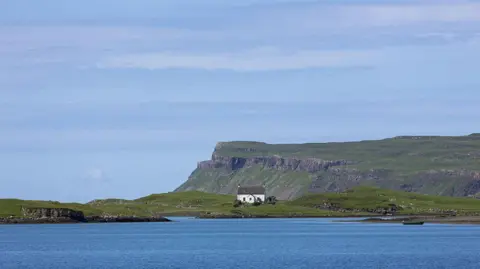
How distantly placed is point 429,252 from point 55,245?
54690 mm

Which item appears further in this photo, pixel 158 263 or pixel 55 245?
pixel 55 245

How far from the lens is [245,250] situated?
133375 mm

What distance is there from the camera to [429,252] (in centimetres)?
12169

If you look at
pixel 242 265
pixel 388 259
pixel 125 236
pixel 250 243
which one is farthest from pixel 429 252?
pixel 125 236

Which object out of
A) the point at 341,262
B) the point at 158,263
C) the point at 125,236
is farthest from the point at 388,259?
the point at 125,236

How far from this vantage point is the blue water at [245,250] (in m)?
110

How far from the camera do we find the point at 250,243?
150m

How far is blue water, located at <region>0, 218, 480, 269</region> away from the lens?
110m

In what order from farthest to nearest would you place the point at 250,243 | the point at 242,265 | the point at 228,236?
1. the point at 228,236
2. the point at 250,243
3. the point at 242,265

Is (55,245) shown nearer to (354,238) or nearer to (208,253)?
(208,253)

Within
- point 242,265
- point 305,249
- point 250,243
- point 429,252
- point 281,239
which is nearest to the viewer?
point 242,265

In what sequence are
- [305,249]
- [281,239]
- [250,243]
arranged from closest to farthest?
[305,249] < [250,243] < [281,239]

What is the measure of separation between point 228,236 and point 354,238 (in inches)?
905

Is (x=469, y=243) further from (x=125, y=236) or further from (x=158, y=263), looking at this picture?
(x=125, y=236)
